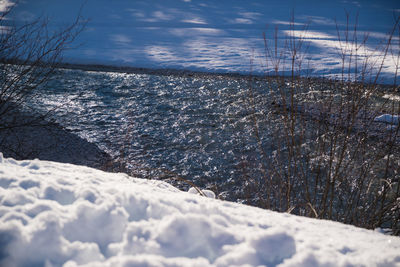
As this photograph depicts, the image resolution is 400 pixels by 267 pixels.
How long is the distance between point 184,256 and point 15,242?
0.57 m

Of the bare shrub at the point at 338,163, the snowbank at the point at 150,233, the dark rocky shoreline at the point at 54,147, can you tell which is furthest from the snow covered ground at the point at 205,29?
the snowbank at the point at 150,233

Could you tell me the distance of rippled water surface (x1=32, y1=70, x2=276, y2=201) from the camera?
461cm

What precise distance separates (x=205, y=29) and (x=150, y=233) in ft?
58.5

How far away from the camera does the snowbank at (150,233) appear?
3.24 feet

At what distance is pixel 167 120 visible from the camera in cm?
622

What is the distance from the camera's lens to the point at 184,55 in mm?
12492

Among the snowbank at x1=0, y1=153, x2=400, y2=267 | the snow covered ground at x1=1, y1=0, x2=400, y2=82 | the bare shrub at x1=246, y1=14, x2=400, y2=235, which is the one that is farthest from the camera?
the snow covered ground at x1=1, y1=0, x2=400, y2=82

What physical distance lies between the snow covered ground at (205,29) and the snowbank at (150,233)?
7.49m

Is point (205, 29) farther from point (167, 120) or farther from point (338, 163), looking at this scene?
point (338, 163)

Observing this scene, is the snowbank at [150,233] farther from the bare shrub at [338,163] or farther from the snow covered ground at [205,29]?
the snow covered ground at [205,29]

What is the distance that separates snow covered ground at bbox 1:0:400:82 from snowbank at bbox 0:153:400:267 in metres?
7.49

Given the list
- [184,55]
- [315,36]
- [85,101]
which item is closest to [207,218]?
[85,101]

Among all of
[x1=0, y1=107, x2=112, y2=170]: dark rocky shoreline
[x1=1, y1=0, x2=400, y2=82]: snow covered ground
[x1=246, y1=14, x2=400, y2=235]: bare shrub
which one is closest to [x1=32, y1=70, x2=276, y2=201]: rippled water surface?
[x1=0, y1=107, x2=112, y2=170]: dark rocky shoreline

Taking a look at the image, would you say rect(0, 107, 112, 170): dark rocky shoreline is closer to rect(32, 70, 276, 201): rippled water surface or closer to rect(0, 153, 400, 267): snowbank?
rect(32, 70, 276, 201): rippled water surface
